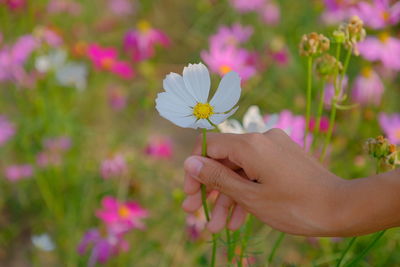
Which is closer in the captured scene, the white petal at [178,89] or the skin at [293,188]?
the skin at [293,188]

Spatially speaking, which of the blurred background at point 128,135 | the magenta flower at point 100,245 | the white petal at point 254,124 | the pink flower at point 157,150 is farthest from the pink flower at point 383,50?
the magenta flower at point 100,245

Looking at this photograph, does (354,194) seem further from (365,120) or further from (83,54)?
(83,54)

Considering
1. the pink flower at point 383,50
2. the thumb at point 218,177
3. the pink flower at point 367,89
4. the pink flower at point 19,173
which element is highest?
the pink flower at point 383,50

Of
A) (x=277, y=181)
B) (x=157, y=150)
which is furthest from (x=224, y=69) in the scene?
(x=277, y=181)

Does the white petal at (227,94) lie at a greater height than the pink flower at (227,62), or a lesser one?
lesser

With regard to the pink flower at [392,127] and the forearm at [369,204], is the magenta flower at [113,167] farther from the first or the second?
the forearm at [369,204]

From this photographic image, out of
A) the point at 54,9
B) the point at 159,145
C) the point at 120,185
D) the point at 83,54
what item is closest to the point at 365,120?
the point at 159,145

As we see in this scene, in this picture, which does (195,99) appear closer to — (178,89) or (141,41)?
(178,89)
